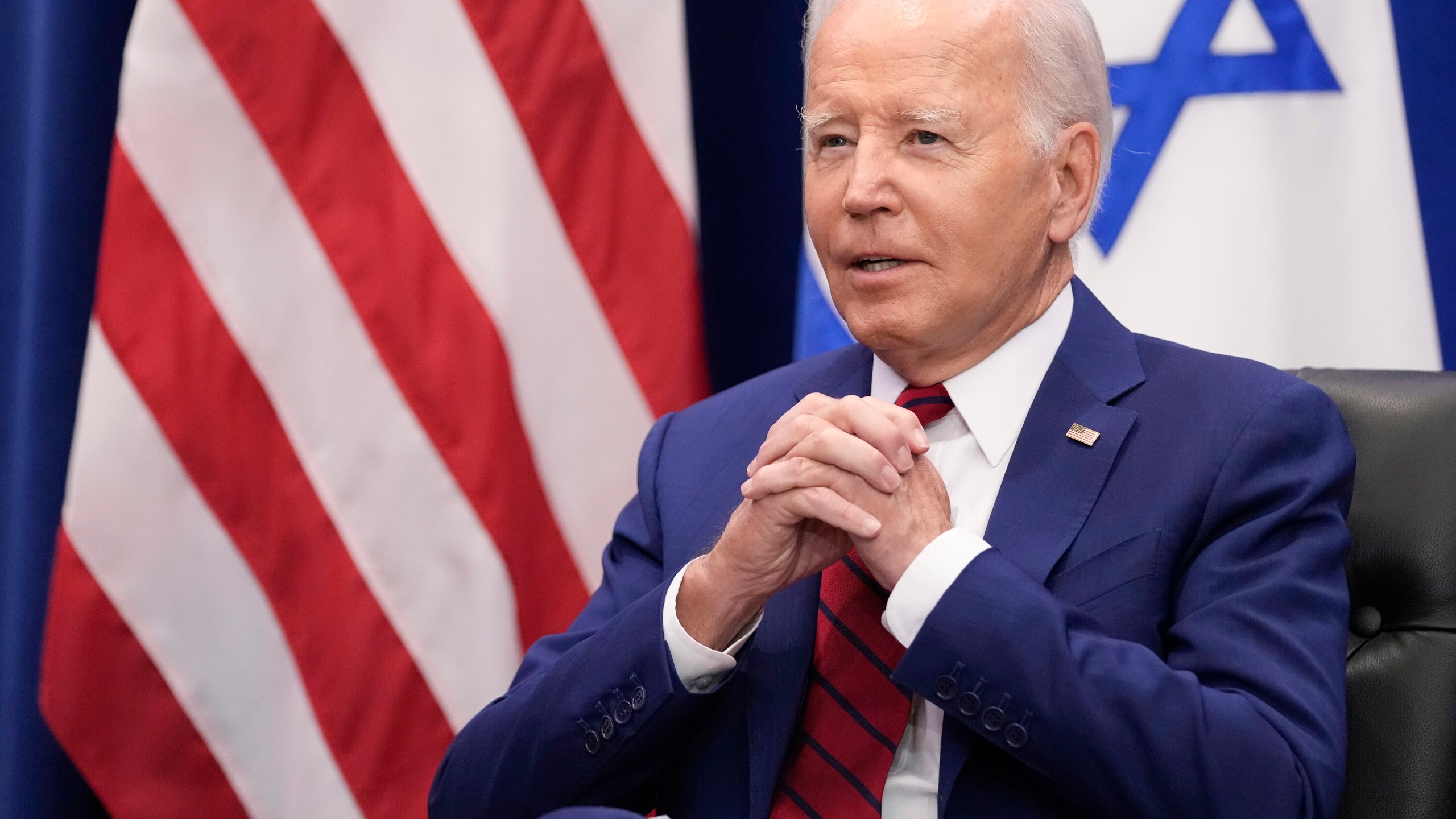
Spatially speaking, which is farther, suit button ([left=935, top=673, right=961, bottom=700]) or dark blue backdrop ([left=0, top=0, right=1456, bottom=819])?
dark blue backdrop ([left=0, top=0, right=1456, bottom=819])

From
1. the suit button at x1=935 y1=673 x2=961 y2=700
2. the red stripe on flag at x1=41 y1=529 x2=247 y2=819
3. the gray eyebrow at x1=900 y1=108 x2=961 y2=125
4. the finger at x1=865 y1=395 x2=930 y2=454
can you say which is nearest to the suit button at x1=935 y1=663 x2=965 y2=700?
the suit button at x1=935 y1=673 x2=961 y2=700

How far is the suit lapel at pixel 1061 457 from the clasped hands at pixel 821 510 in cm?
9

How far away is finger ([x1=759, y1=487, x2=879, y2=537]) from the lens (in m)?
1.27

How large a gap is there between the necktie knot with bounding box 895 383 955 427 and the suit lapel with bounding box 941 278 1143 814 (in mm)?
99

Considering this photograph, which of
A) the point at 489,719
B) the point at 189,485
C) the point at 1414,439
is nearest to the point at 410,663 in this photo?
the point at 189,485

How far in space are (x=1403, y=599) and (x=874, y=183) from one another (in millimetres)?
744

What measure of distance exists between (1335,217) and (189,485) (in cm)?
187

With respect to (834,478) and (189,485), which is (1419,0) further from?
(189,485)

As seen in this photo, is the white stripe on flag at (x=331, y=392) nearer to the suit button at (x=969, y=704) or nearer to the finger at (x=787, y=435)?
the finger at (x=787, y=435)

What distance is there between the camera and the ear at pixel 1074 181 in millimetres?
1526

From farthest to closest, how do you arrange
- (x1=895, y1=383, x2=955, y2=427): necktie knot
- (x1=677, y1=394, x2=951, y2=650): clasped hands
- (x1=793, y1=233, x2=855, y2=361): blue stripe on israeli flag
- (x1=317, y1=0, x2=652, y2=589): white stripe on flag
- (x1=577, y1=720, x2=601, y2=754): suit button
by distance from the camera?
(x1=793, y1=233, x2=855, y2=361): blue stripe on israeli flag
(x1=317, y1=0, x2=652, y2=589): white stripe on flag
(x1=895, y1=383, x2=955, y2=427): necktie knot
(x1=577, y1=720, x2=601, y2=754): suit button
(x1=677, y1=394, x2=951, y2=650): clasped hands

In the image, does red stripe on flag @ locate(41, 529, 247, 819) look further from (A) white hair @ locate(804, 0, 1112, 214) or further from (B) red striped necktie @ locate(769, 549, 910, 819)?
(A) white hair @ locate(804, 0, 1112, 214)

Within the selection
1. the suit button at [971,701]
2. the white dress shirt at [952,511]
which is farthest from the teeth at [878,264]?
the suit button at [971,701]

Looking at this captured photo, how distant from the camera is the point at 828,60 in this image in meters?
1.52
